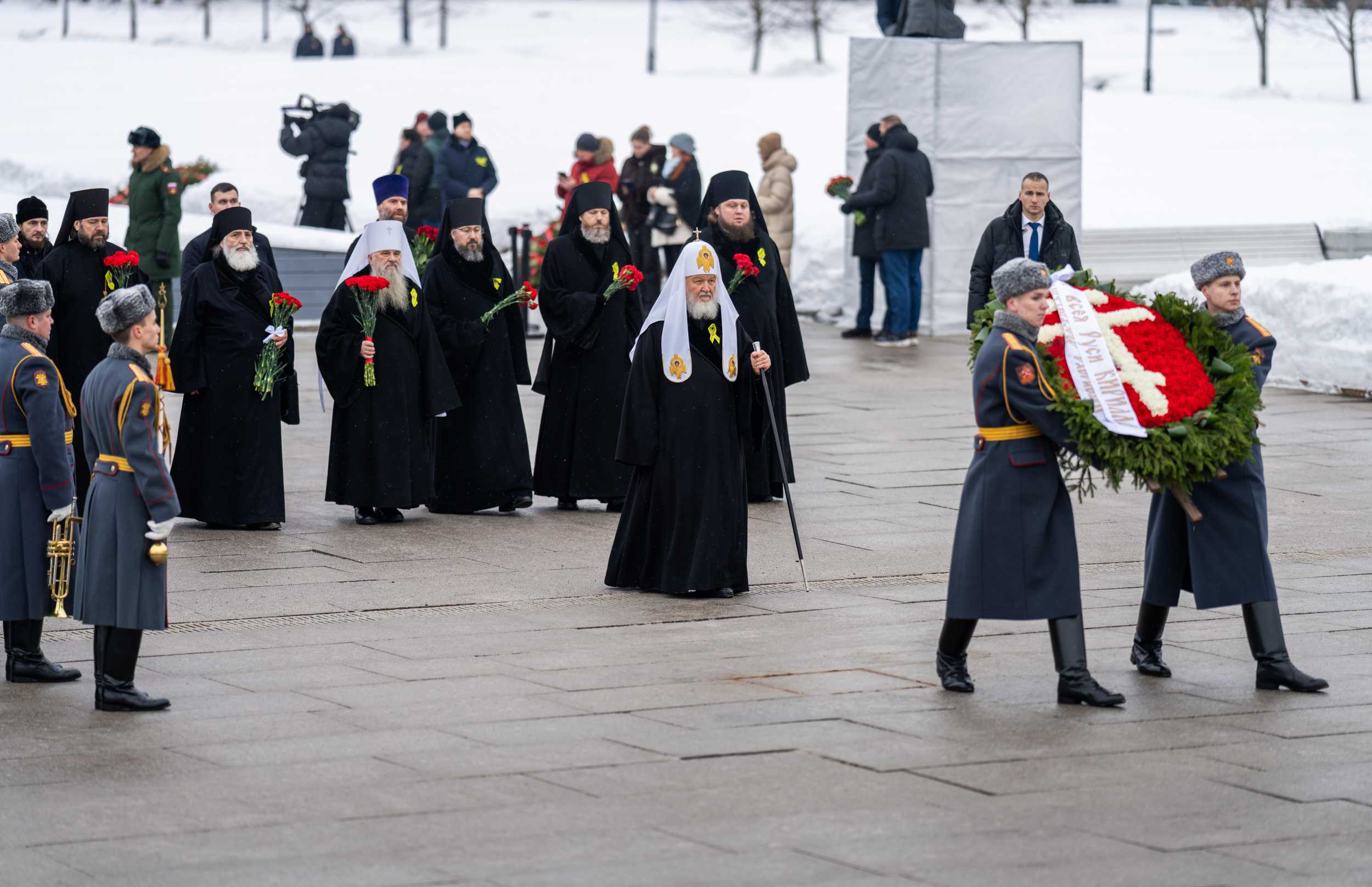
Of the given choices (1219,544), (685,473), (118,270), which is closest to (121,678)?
(685,473)

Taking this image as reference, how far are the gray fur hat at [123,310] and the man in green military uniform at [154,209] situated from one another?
9884 millimetres

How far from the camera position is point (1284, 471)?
1274 centimetres

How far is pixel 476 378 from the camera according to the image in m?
11.5

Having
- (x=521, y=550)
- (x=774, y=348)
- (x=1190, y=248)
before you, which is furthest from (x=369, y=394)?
(x=1190, y=248)

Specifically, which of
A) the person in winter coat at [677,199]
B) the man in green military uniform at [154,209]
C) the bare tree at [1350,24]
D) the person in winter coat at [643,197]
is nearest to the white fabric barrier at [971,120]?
the person in winter coat at [677,199]

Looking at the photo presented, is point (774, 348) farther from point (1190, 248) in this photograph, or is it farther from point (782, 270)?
point (1190, 248)

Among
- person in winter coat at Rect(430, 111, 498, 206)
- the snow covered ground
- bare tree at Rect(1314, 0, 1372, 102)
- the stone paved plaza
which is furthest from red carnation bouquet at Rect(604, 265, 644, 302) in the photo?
bare tree at Rect(1314, 0, 1372, 102)

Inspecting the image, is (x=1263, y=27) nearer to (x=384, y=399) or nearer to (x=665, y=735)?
(x=384, y=399)

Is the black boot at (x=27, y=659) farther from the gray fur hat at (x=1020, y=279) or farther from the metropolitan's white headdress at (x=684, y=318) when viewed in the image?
the gray fur hat at (x=1020, y=279)

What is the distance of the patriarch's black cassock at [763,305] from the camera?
1149 centimetres

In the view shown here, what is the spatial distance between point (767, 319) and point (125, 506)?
17.6 feet

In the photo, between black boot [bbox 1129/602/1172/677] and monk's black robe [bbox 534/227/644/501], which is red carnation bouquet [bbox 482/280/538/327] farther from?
black boot [bbox 1129/602/1172/677]

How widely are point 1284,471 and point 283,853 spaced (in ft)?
29.1

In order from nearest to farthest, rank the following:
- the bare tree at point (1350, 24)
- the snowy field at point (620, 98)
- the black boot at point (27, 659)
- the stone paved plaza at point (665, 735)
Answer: the stone paved plaza at point (665, 735) → the black boot at point (27, 659) → the snowy field at point (620, 98) → the bare tree at point (1350, 24)
